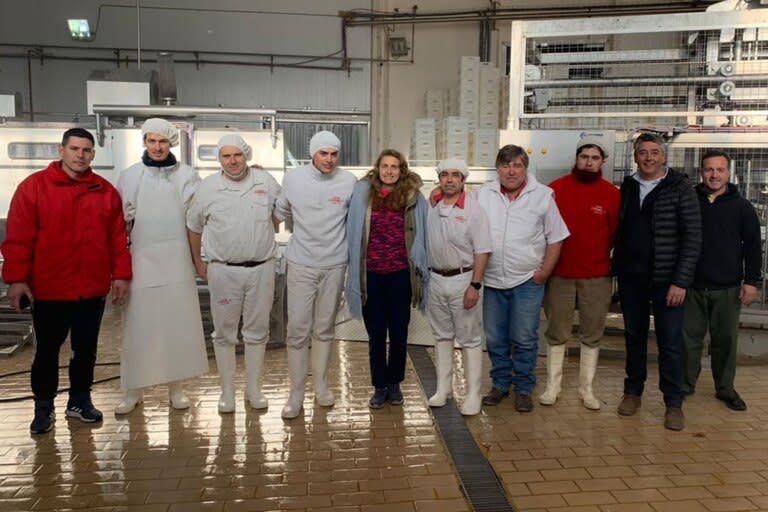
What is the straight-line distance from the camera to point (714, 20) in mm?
4949

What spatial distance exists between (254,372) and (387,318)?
85cm

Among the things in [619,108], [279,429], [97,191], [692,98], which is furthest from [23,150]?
[692,98]

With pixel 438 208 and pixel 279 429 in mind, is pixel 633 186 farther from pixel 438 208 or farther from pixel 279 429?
pixel 279 429

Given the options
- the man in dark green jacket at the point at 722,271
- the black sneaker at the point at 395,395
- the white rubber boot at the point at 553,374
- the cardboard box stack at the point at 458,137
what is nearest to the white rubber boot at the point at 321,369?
the black sneaker at the point at 395,395

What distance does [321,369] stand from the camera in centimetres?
374

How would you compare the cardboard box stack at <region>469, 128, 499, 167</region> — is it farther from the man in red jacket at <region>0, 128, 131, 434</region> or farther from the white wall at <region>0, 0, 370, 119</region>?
the man in red jacket at <region>0, 128, 131, 434</region>

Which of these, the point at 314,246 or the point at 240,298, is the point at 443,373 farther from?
the point at 240,298

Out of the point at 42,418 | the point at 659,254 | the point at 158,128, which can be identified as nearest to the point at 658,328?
the point at 659,254

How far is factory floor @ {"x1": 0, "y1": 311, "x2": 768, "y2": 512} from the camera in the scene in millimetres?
2660

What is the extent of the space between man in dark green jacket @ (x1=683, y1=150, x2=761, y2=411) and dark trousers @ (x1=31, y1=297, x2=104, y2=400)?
3.41 metres

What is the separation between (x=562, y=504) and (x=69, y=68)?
35.1ft

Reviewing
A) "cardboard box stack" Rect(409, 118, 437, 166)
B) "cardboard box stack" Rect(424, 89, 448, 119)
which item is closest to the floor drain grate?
"cardboard box stack" Rect(409, 118, 437, 166)

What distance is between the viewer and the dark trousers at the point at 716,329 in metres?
3.82

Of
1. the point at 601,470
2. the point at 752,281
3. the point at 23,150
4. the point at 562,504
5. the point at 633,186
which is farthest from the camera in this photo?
the point at 23,150
